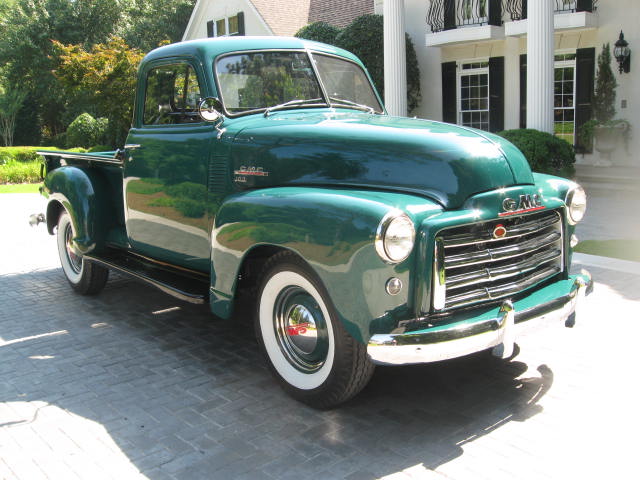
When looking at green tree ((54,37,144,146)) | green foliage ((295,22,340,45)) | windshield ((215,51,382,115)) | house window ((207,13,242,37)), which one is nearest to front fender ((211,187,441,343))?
windshield ((215,51,382,115))

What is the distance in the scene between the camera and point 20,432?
12.0ft

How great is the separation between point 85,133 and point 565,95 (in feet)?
59.1

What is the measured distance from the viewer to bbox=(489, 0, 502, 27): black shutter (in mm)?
16375

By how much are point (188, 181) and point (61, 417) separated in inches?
70.9

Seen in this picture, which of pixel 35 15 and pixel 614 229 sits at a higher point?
pixel 35 15

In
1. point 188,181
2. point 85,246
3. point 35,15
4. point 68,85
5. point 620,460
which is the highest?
point 35,15

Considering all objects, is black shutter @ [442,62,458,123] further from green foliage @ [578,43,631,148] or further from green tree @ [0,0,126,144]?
green tree @ [0,0,126,144]

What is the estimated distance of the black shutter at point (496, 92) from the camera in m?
Answer: 16.9

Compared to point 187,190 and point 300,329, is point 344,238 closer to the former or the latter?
point 300,329

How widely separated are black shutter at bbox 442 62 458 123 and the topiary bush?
6.25m

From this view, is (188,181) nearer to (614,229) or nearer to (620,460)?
(620,460)

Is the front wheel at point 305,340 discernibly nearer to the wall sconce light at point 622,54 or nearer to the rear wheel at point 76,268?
the rear wheel at point 76,268

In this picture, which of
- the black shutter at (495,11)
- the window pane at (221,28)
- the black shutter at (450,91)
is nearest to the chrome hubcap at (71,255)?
the black shutter at (495,11)

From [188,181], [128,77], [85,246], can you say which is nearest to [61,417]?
[188,181]
